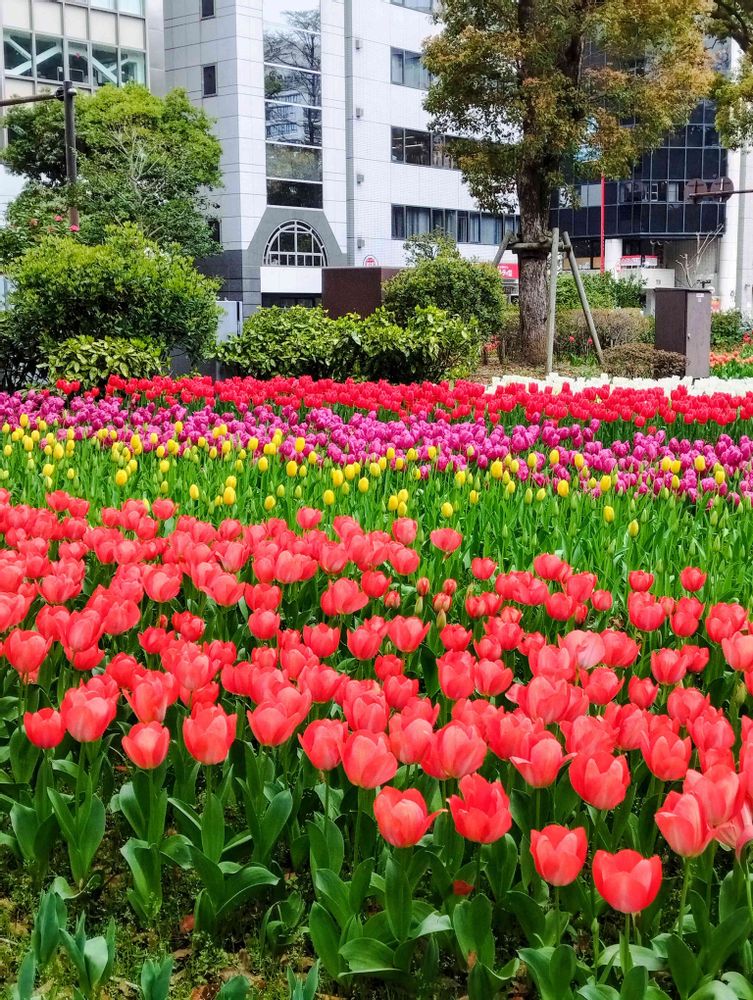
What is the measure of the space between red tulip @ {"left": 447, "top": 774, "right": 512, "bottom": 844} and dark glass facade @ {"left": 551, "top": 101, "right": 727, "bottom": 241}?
67.8m

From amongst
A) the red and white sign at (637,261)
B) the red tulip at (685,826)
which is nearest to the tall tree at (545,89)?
the red tulip at (685,826)

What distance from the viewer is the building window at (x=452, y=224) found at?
185 ft

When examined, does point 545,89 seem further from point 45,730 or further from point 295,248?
point 295,248

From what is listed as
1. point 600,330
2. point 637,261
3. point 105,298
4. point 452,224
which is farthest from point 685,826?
point 637,261

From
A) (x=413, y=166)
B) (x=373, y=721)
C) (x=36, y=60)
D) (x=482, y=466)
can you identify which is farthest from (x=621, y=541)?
(x=413, y=166)

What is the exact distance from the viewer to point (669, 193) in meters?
68.2

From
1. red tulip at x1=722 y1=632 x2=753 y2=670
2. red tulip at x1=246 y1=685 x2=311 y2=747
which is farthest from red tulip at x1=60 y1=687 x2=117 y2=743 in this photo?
red tulip at x1=722 y1=632 x2=753 y2=670

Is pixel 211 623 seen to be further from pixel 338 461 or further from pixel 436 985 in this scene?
pixel 338 461

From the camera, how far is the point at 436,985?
231cm

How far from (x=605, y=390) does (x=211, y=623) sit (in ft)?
22.6

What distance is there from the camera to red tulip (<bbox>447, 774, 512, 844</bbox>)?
6.82 ft

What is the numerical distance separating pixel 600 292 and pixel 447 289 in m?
19.6

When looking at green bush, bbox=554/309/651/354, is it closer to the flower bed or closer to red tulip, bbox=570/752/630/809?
the flower bed

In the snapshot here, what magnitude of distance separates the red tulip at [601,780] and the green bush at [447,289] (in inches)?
721
